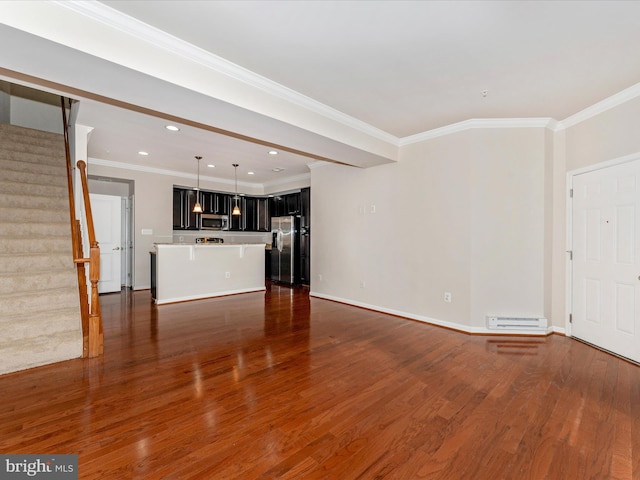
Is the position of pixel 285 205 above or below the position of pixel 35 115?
below

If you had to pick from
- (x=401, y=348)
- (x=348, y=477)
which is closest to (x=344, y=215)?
(x=401, y=348)

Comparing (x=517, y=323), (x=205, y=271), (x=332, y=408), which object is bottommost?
(x=332, y=408)

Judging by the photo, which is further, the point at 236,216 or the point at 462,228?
the point at 236,216

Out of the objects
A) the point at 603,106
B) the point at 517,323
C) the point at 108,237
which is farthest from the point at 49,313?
the point at 603,106

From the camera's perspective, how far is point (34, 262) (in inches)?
133

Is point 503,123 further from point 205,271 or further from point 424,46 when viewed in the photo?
point 205,271

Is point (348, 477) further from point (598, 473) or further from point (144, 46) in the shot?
point (144, 46)

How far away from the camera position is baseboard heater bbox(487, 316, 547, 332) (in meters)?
3.84

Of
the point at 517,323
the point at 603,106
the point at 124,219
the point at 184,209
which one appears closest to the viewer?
the point at 603,106

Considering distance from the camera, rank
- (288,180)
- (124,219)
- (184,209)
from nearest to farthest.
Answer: (124,219), (184,209), (288,180)

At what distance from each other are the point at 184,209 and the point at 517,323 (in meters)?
7.07

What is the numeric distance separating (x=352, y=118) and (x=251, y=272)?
407 cm

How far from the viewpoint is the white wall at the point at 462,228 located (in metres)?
3.89

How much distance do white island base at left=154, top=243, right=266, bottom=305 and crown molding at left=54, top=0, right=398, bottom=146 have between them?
3.67 m
